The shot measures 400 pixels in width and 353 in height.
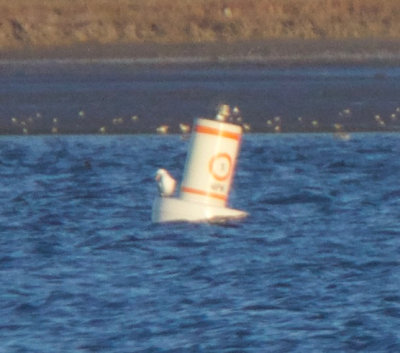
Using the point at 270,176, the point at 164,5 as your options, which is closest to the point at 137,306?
the point at 270,176

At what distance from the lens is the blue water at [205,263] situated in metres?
7.93

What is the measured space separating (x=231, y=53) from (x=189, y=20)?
4513 millimetres

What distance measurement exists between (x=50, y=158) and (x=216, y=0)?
2042 cm

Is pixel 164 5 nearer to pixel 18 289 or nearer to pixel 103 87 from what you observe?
pixel 103 87

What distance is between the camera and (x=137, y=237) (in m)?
10.6

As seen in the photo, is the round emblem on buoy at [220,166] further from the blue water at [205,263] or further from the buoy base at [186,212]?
the blue water at [205,263]

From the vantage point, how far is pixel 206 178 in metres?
10.9

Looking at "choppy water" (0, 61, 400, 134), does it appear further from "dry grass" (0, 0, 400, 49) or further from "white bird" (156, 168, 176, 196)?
"white bird" (156, 168, 176, 196)

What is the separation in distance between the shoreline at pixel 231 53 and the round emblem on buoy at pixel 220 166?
15.0 meters

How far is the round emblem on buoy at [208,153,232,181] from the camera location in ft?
35.5

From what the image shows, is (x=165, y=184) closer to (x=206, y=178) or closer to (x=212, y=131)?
(x=206, y=178)

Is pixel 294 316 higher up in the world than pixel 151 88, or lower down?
lower down

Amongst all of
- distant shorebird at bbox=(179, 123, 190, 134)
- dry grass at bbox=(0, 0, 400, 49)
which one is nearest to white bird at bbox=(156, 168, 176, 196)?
distant shorebird at bbox=(179, 123, 190, 134)

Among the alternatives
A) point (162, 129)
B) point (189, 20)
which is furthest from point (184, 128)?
point (189, 20)
